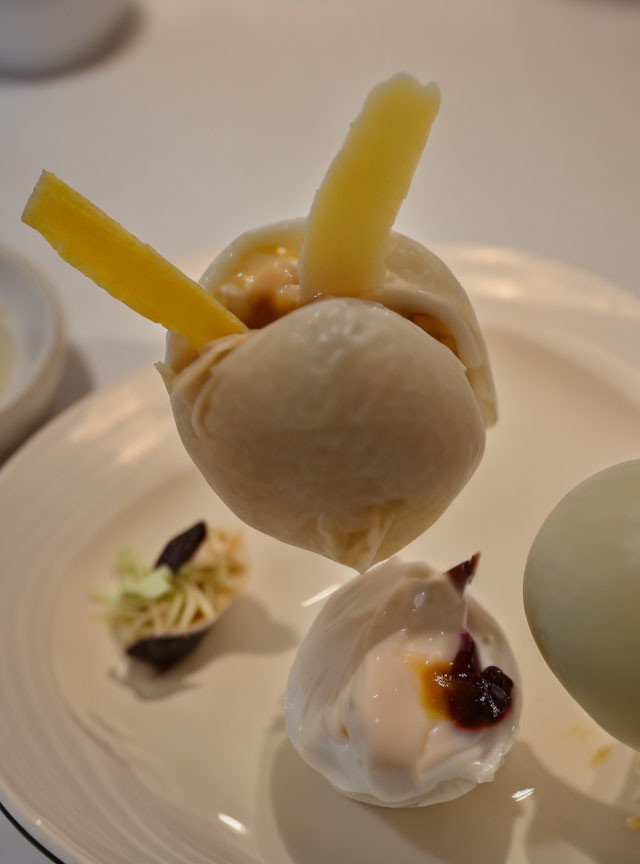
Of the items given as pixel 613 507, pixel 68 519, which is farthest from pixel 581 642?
pixel 68 519

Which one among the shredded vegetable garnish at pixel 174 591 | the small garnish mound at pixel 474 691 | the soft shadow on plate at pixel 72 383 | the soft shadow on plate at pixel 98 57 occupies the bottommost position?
the shredded vegetable garnish at pixel 174 591

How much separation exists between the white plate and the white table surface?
27 centimetres

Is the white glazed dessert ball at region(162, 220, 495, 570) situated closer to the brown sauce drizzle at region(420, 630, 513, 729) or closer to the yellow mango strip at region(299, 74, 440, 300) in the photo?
the yellow mango strip at region(299, 74, 440, 300)

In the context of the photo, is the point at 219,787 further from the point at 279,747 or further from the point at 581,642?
the point at 581,642

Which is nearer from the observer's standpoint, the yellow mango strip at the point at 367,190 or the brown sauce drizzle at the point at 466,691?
the yellow mango strip at the point at 367,190

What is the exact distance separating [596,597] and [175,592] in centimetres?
47

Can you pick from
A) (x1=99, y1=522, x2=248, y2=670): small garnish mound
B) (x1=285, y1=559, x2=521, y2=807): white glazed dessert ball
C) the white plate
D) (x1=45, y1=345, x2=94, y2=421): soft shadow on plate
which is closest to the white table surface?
(x1=45, y1=345, x2=94, y2=421): soft shadow on plate

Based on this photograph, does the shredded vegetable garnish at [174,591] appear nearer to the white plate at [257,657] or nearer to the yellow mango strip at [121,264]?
the white plate at [257,657]

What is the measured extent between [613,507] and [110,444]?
62 centimetres

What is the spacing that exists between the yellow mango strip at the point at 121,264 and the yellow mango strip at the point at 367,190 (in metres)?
0.07

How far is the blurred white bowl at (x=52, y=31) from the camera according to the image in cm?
173

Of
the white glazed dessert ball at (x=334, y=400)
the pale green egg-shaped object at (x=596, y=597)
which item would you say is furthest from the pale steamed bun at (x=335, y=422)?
the pale green egg-shaped object at (x=596, y=597)

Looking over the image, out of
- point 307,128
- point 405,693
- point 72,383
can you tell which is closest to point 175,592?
point 405,693

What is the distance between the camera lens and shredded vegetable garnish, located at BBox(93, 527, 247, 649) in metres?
0.93
